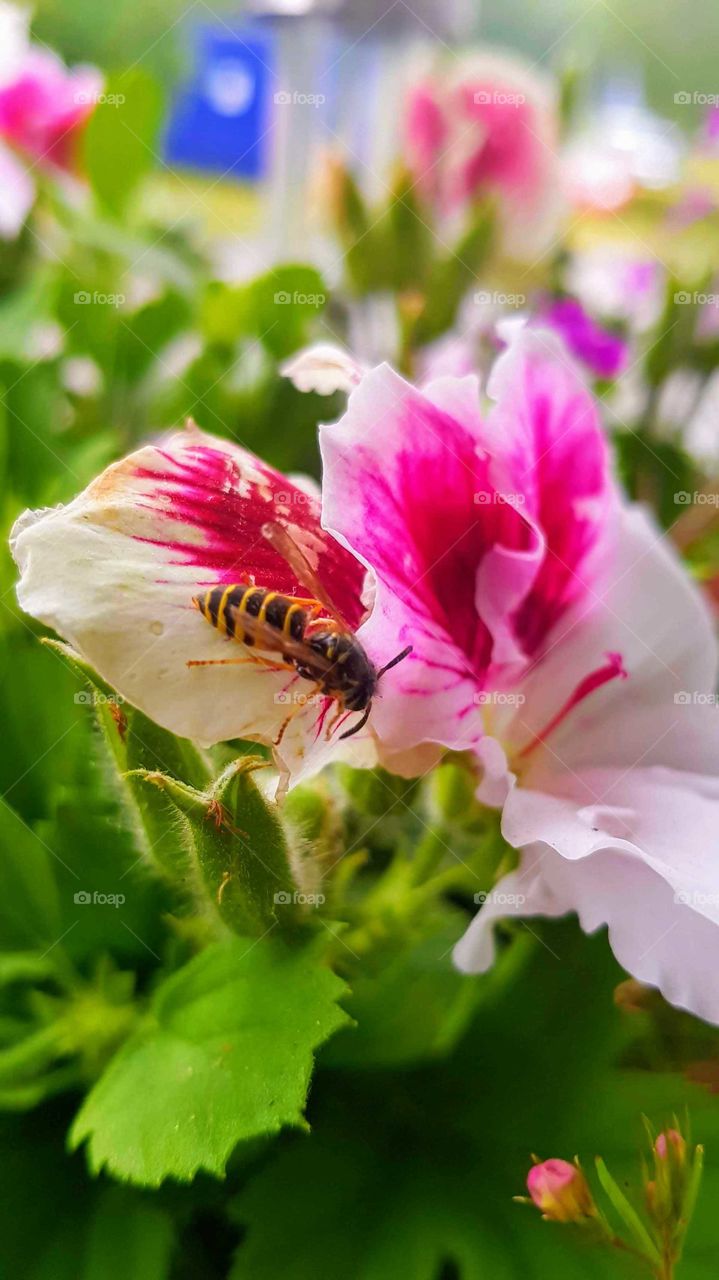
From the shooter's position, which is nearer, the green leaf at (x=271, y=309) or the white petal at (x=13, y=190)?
the green leaf at (x=271, y=309)

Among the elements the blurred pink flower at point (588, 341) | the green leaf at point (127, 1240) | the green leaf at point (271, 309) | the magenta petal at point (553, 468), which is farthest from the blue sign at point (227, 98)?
the green leaf at point (127, 1240)

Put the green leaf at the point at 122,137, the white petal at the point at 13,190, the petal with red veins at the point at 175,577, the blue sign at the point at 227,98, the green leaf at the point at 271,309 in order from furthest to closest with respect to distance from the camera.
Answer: the blue sign at the point at 227,98 → the white petal at the point at 13,190 → the green leaf at the point at 122,137 → the green leaf at the point at 271,309 → the petal with red veins at the point at 175,577

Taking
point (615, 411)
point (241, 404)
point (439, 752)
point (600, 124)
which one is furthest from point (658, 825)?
point (600, 124)

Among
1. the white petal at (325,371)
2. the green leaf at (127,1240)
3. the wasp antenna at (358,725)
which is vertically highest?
the white petal at (325,371)

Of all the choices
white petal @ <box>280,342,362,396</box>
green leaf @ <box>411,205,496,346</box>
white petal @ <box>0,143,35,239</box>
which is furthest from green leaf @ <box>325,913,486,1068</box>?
white petal @ <box>0,143,35,239</box>

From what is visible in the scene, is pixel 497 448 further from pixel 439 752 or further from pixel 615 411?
pixel 615 411

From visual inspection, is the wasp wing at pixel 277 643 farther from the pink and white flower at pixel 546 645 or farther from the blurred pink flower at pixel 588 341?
the blurred pink flower at pixel 588 341

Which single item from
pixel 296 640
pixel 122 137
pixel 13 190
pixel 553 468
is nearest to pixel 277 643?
pixel 296 640
